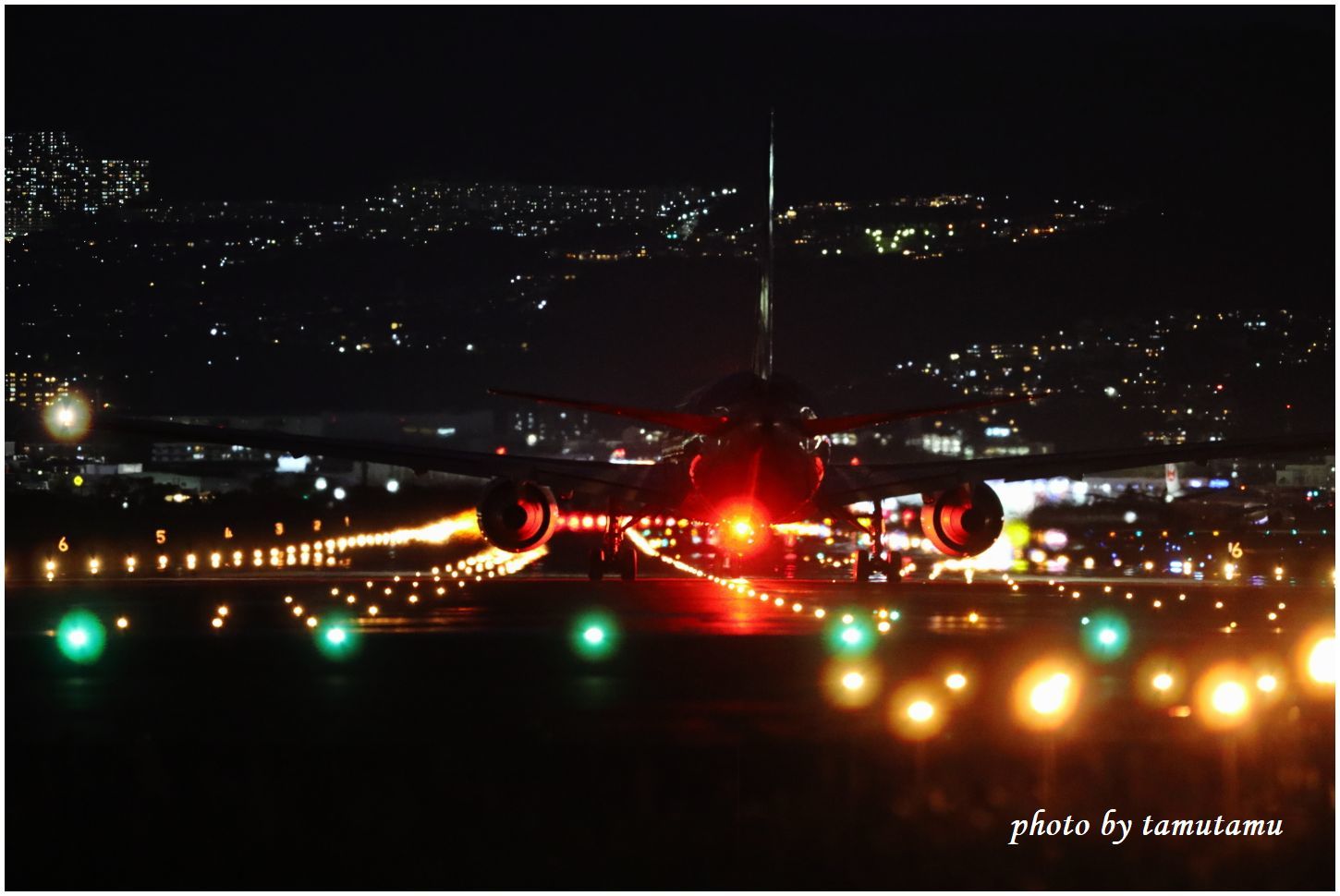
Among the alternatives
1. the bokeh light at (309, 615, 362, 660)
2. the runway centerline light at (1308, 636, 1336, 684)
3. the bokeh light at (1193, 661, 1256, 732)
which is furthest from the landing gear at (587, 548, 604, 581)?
the bokeh light at (1193, 661, 1256, 732)

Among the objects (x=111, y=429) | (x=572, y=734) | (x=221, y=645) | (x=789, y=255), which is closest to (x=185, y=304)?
(x=789, y=255)

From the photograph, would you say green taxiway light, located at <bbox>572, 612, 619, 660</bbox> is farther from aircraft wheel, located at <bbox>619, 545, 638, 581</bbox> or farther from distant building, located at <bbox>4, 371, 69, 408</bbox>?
distant building, located at <bbox>4, 371, 69, 408</bbox>

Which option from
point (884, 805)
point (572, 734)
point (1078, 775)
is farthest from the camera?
point (572, 734)

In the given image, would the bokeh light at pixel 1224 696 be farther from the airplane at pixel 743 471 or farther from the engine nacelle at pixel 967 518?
the engine nacelle at pixel 967 518

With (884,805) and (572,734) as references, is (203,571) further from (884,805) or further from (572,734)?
(884,805)

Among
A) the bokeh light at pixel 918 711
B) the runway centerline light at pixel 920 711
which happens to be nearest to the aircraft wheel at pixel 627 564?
the bokeh light at pixel 918 711
